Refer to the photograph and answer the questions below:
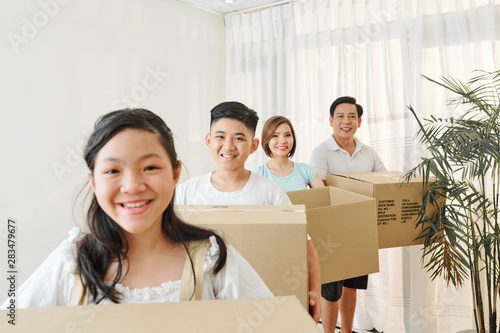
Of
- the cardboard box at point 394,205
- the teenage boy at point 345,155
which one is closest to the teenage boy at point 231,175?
the cardboard box at point 394,205

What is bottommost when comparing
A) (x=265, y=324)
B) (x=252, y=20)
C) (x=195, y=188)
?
(x=265, y=324)

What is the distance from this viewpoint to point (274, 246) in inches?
39.4

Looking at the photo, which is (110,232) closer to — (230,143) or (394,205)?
(230,143)

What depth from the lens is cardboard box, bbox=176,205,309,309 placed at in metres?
1.00

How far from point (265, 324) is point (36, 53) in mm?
2588

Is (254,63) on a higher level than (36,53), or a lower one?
higher

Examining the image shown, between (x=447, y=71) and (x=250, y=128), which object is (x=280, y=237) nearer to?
(x=250, y=128)

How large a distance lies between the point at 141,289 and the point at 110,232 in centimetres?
16

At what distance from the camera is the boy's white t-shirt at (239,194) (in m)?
1.58

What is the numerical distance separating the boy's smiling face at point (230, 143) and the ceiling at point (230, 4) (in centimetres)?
215

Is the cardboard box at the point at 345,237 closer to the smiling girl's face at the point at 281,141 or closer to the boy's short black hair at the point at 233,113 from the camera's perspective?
the boy's short black hair at the point at 233,113

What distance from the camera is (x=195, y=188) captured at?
1.71 meters

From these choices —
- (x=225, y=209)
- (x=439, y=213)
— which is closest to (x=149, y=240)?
(x=225, y=209)

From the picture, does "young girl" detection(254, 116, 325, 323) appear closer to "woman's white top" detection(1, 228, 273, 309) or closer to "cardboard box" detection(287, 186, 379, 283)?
"cardboard box" detection(287, 186, 379, 283)
